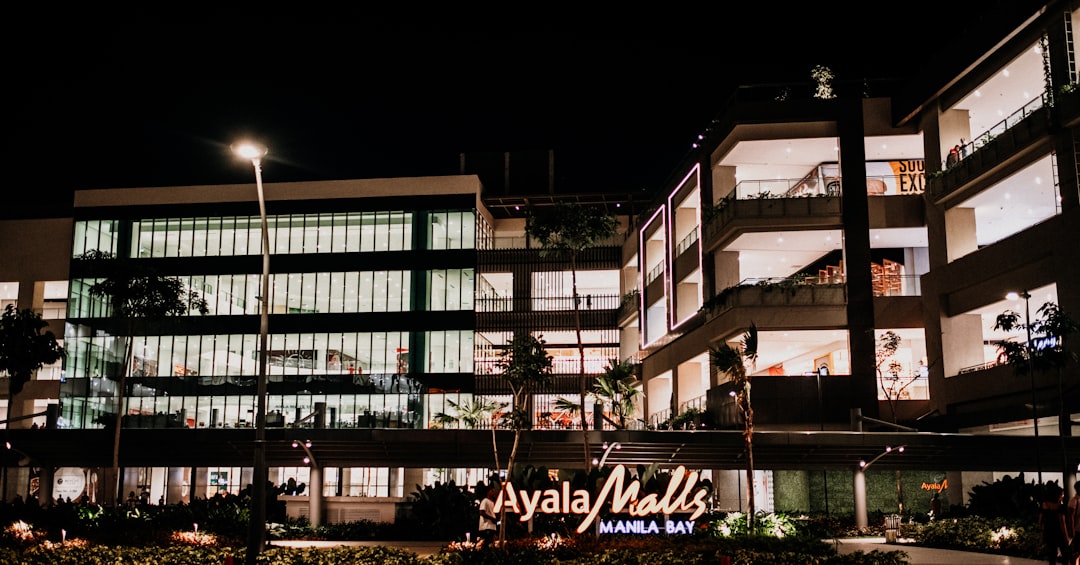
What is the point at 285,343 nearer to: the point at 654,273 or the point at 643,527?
the point at 654,273

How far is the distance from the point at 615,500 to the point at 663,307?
36.1 metres

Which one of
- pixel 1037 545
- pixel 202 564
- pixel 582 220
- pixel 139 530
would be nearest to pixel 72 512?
pixel 139 530

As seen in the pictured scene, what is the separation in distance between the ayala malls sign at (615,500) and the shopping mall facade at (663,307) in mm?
6165

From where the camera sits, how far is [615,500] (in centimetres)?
2948

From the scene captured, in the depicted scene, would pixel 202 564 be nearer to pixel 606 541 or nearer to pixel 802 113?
pixel 606 541

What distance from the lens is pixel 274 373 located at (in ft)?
233

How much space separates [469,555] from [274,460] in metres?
18.9

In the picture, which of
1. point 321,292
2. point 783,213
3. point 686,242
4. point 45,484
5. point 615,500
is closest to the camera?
point 615,500

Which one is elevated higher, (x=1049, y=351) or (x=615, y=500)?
(x=1049, y=351)

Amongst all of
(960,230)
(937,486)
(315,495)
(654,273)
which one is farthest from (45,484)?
(960,230)

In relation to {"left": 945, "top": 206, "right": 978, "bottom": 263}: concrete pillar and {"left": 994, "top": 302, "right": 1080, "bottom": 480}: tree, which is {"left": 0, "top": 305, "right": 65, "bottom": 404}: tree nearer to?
{"left": 945, "top": 206, "right": 978, "bottom": 263}: concrete pillar

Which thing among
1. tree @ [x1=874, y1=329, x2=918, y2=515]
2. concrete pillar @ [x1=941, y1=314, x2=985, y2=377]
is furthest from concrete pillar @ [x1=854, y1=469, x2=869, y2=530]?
concrete pillar @ [x1=941, y1=314, x2=985, y2=377]

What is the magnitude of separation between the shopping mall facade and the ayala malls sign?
20.2 feet

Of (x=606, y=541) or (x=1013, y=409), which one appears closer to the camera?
(x=606, y=541)
